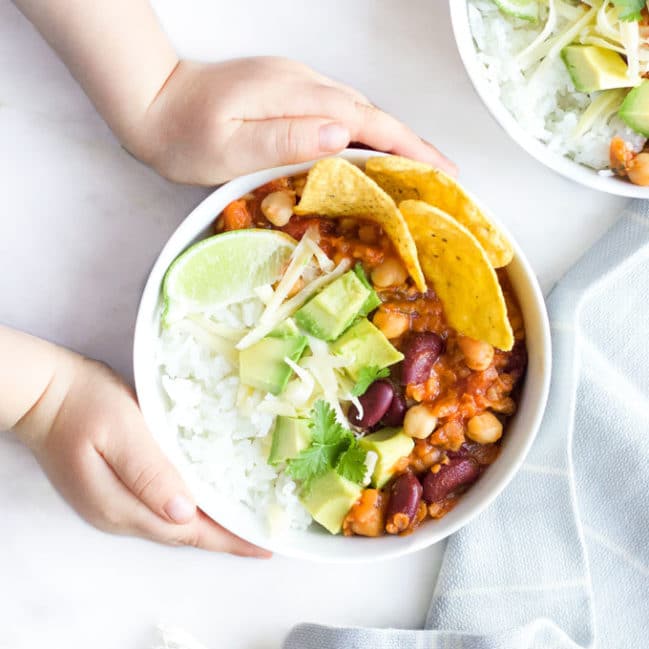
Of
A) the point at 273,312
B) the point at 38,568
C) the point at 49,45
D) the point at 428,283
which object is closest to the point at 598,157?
the point at 428,283

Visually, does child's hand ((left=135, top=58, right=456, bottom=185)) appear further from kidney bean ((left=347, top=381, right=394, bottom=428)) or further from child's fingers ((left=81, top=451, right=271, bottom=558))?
child's fingers ((left=81, top=451, right=271, bottom=558))

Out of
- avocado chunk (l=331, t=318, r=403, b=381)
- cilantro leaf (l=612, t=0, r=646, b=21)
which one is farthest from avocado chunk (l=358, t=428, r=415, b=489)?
cilantro leaf (l=612, t=0, r=646, b=21)

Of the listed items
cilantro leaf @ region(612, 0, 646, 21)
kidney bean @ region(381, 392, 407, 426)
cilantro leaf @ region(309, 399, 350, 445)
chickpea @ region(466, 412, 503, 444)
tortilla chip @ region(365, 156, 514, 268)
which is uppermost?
cilantro leaf @ region(612, 0, 646, 21)

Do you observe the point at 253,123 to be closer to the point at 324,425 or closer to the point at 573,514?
the point at 324,425

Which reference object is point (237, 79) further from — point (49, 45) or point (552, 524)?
point (552, 524)

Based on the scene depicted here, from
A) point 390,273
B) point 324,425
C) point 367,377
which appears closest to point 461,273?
point 390,273

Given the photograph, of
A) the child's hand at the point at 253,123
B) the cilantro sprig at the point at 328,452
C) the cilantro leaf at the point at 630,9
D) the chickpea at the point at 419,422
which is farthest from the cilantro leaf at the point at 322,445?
the cilantro leaf at the point at 630,9

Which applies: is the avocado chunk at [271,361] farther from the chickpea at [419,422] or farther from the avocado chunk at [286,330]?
the chickpea at [419,422]
